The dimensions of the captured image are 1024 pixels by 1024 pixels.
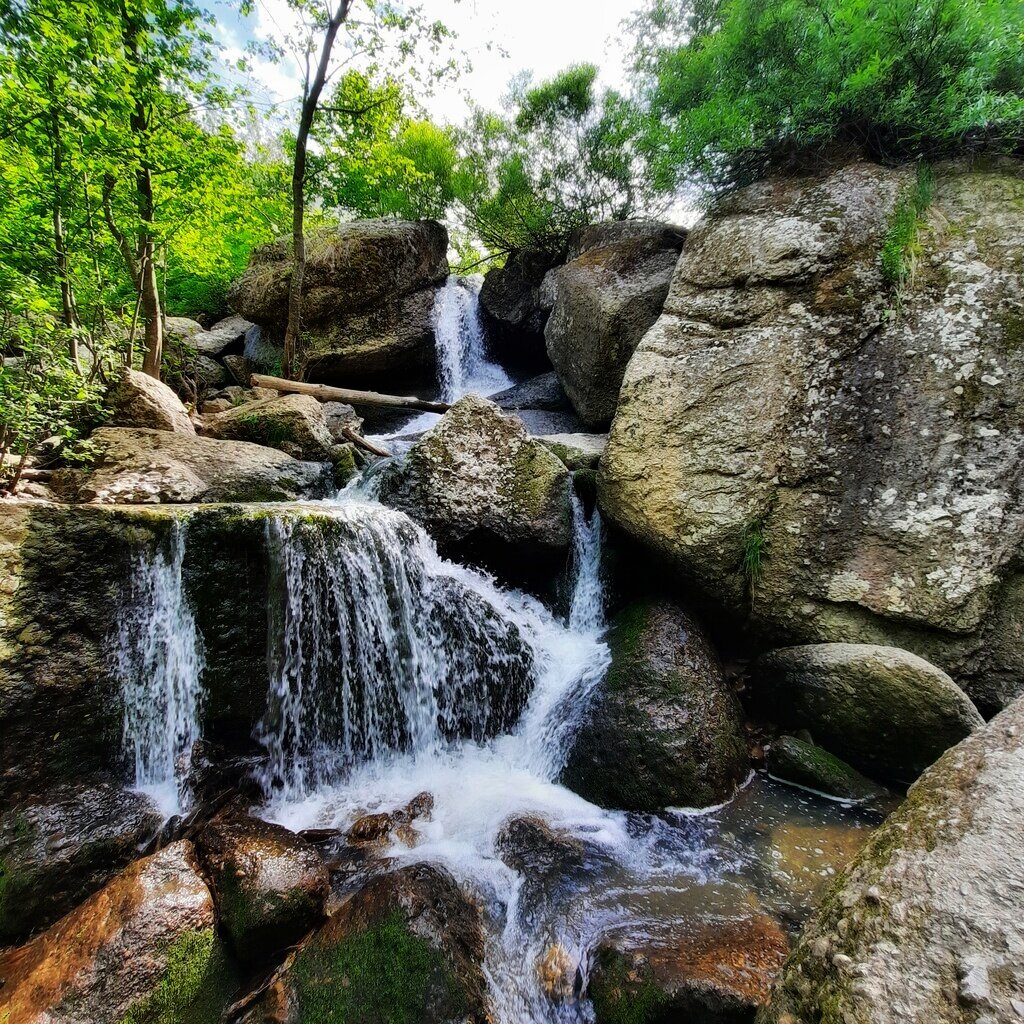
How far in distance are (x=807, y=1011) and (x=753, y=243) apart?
6.79 metres

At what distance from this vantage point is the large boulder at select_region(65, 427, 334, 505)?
4.75m

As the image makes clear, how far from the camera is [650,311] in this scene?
7992 millimetres

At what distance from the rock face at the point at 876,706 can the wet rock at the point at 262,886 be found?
413cm

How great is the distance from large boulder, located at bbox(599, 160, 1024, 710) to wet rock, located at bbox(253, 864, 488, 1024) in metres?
3.63

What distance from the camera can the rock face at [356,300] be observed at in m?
11.5

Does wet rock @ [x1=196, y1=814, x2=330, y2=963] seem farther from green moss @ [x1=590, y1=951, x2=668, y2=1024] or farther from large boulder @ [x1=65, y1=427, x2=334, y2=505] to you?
A: large boulder @ [x1=65, y1=427, x2=334, y2=505]

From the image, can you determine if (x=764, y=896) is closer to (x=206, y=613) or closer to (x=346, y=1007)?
(x=346, y=1007)

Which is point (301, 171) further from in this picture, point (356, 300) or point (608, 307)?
point (608, 307)

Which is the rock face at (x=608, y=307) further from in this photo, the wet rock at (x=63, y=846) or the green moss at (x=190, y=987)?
the green moss at (x=190, y=987)

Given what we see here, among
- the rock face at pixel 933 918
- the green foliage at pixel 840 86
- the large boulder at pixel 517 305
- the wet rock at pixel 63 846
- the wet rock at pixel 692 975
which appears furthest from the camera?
the large boulder at pixel 517 305

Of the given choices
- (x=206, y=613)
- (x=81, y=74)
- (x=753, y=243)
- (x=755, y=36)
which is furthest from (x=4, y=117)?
(x=755, y=36)

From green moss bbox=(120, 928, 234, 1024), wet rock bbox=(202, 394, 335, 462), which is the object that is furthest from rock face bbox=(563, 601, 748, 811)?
wet rock bbox=(202, 394, 335, 462)

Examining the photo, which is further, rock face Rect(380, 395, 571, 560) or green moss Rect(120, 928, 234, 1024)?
rock face Rect(380, 395, 571, 560)

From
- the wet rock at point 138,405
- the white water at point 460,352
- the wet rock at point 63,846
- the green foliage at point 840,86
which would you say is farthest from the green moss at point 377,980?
the white water at point 460,352
